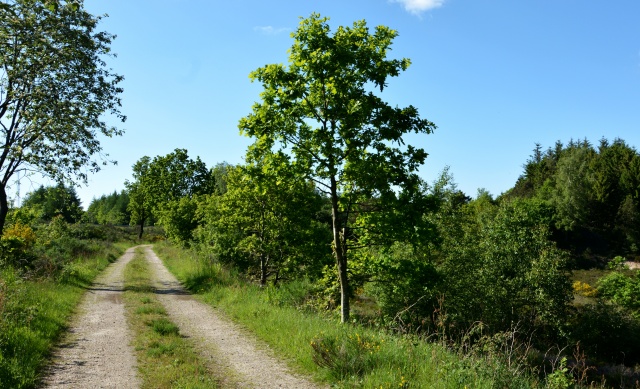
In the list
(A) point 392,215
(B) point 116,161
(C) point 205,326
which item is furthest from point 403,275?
(B) point 116,161

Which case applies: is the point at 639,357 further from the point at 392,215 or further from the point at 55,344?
the point at 55,344

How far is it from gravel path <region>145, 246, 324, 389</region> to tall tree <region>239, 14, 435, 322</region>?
357 centimetres

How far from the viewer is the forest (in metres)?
12.0

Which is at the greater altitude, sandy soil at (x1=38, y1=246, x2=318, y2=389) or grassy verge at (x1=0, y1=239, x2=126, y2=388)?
grassy verge at (x1=0, y1=239, x2=126, y2=388)

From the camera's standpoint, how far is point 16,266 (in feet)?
52.7

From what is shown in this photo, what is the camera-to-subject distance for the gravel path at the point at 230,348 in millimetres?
7590

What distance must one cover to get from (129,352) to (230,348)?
209 centimetres

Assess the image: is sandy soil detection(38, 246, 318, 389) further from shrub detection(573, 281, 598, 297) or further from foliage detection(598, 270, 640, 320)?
shrub detection(573, 281, 598, 297)

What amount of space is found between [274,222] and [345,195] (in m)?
8.20

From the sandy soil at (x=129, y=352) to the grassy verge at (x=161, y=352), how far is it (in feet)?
0.72

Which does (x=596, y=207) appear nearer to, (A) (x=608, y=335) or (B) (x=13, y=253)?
(A) (x=608, y=335)

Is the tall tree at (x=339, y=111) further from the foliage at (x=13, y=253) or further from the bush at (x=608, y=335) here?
the bush at (x=608, y=335)

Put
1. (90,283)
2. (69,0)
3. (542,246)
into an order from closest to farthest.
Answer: (69,0) → (90,283) → (542,246)

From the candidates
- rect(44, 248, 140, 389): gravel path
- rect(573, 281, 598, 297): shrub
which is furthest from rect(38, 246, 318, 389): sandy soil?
rect(573, 281, 598, 297): shrub
